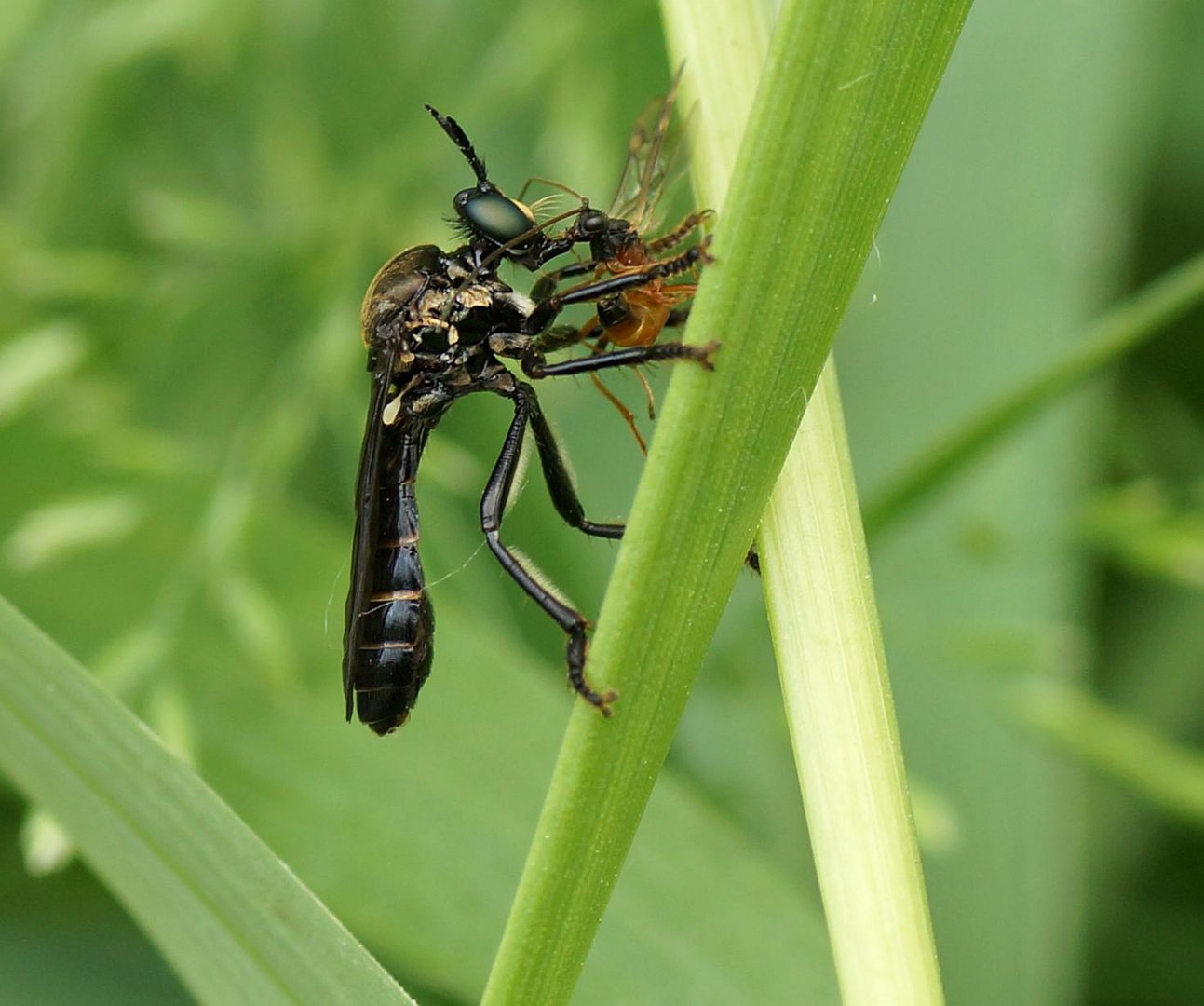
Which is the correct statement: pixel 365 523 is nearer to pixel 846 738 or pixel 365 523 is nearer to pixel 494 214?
pixel 494 214

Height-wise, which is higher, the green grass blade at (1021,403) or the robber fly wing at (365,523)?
the green grass blade at (1021,403)

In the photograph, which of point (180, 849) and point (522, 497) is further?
point (522, 497)

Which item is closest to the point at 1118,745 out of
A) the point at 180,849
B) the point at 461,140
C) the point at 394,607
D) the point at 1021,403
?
the point at 1021,403

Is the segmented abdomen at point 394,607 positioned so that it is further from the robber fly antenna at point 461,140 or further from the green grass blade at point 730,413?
the green grass blade at point 730,413

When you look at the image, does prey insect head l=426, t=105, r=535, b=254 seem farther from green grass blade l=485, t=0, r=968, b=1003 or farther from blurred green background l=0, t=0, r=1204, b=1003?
green grass blade l=485, t=0, r=968, b=1003

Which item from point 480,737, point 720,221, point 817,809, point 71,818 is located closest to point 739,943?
point 480,737

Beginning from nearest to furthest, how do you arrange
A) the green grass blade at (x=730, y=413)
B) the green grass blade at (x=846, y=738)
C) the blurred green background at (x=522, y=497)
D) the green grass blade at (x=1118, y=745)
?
the green grass blade at (x=730, y=413) < the green grass blade at (x=846, y=738) < the blurred green background at (x=522, y=497) < the green grass blade at (x=1118, y=745)

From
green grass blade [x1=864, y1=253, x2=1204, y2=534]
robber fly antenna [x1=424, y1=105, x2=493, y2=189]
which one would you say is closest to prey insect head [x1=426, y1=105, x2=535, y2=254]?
robber fly antenna [x1=424, y1=105, x2=493, y2=189]

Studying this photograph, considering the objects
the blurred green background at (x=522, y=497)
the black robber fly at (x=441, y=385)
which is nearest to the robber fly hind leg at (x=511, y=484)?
the black robber fly at (x=441, y=385)
